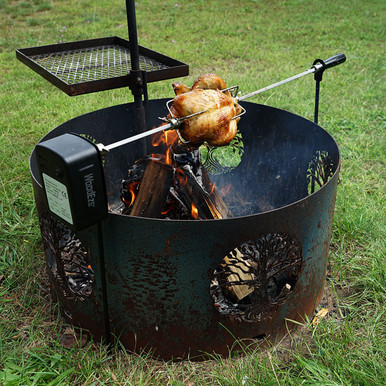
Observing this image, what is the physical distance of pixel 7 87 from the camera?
18.1 feet

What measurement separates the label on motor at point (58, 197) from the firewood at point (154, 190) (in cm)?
61

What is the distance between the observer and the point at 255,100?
5.16 meters

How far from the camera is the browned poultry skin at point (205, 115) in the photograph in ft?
6.76

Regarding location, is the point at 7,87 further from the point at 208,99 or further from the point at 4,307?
the point at 208,99

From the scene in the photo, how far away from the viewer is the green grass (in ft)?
6.77

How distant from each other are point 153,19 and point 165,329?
7.72m

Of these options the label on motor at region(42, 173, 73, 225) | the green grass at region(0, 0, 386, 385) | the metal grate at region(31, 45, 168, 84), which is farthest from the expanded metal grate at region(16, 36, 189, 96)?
the green grass at region(0, 0, 386, 385)

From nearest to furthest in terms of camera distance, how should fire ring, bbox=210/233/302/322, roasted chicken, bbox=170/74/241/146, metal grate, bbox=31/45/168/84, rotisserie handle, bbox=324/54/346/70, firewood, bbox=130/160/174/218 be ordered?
fire ring, bbox=210/233/302/322, roasted chicken, bbox=170/74/241/146, firewood, bbox=130/160/174/218, metal grate, bbox=31/45/168/84, rotisserie handle, bbox=324/54/346/70

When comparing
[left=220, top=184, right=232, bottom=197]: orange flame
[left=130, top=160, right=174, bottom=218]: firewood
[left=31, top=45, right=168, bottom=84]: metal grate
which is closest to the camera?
[left=130, top=160, right=174, bottom=218]: firewood

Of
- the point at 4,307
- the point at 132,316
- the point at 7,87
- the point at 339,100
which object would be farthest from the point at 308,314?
the point at 7,87

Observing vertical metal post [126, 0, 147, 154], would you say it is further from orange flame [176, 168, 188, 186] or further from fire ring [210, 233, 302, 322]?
fire ring [210, 233, 302, 322]

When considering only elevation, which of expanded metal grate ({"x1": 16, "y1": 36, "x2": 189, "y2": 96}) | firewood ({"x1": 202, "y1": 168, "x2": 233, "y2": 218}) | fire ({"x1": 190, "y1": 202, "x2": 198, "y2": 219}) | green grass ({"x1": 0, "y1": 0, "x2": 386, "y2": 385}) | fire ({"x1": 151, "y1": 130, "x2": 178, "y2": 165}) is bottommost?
green grass ({"x1": 0, "y1": 0, "x2": 386, "y2": 385})

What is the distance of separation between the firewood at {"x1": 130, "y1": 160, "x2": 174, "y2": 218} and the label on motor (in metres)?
0.61

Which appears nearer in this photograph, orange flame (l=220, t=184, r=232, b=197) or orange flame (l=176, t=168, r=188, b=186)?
orange flame (l=176, t=168, r=188, b=186)
